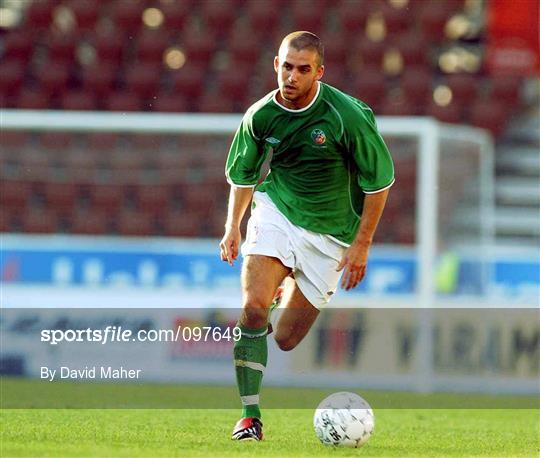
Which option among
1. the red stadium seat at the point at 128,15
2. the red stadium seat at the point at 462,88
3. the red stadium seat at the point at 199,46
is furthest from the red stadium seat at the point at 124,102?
the red stadium seat at the point at 462,88

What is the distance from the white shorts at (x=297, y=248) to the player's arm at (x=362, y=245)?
0.25 metres

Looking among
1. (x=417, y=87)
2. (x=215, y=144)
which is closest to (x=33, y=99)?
(x=215, y=144)

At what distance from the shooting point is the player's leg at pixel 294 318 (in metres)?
6.37

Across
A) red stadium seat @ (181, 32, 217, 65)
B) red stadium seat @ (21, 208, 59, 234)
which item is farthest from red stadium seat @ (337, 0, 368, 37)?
red stadium seat @ (21, 208, 59, 234)

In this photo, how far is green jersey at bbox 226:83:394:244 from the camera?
600 centimetres

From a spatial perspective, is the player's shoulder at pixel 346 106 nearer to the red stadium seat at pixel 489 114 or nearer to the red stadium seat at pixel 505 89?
the red stadium seat at pixel 489 114

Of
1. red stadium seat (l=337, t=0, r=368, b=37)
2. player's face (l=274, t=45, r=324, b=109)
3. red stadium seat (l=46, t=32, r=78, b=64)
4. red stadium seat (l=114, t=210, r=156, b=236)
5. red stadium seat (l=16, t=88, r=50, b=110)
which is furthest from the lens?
red stadium seat (l=337, t=0, r=368, b=37)

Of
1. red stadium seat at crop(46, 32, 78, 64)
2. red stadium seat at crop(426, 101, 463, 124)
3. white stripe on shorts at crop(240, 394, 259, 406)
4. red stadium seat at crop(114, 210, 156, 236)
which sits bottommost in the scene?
red stadium seat at crop(114, 210, 156, 236)

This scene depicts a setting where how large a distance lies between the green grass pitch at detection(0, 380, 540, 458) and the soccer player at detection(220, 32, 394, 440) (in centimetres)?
40

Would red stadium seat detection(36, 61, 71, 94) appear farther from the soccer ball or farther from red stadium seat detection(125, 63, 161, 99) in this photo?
the soccer ball

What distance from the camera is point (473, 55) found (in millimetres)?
14922

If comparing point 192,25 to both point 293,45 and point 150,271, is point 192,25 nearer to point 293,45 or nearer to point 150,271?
point 150,271

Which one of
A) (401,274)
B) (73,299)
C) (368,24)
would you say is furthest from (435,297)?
(368,24)

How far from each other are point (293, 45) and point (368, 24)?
919cm
